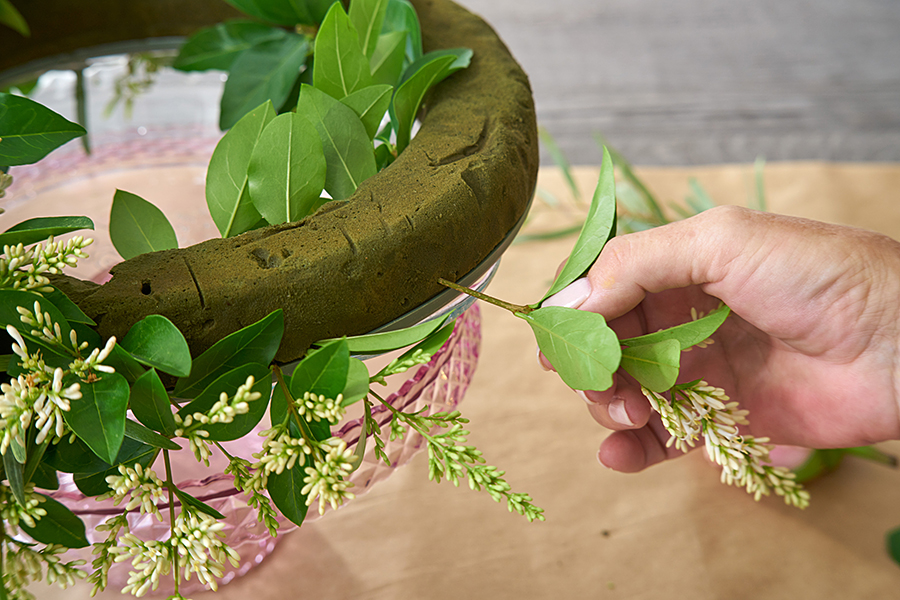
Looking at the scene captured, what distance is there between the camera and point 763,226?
0.27 meters

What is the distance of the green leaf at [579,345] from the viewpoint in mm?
206

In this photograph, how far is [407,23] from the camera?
13.1 inches

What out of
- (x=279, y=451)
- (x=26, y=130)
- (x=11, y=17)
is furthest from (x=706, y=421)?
(x=11, y=17)

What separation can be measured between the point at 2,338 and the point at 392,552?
0.28m

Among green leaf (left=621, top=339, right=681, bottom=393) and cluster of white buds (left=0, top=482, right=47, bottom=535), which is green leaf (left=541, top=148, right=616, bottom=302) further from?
cluster of white buds (left=0, top=482, right=47, bottom=535)

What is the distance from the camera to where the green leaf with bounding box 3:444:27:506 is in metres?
0.20

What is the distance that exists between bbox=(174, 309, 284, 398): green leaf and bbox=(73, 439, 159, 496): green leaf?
0.08ft

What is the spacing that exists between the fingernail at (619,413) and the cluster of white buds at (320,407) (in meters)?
0.13

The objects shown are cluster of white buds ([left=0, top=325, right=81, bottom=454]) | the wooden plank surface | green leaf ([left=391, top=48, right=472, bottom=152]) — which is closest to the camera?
cluster of white buds ([left=0, top=325, right=81, bottom=454])

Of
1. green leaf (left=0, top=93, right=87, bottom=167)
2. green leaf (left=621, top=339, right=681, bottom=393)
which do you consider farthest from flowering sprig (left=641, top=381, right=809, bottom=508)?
green leaf (left=0, top=93, right=87, bottom=167)

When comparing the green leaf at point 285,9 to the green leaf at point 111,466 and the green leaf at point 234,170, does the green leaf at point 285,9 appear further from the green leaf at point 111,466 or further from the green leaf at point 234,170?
the green leaf at point 111,466

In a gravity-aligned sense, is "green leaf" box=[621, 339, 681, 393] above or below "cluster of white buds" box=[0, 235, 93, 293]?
below

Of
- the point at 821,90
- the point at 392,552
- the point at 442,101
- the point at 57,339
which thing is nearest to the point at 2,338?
the point at 57,339

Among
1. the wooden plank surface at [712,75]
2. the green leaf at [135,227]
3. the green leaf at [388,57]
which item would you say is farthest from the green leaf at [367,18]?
the wooden plank surface at [712,75]
